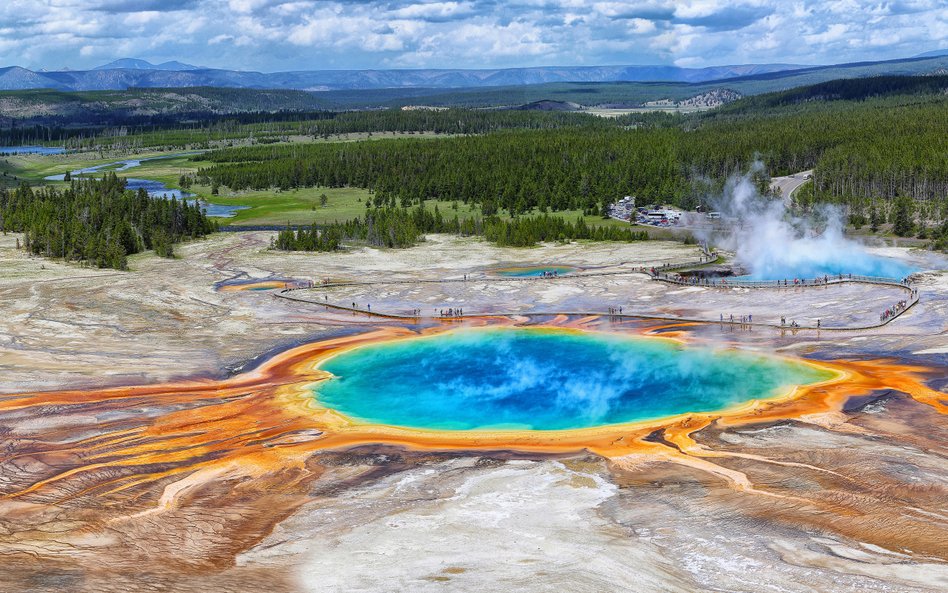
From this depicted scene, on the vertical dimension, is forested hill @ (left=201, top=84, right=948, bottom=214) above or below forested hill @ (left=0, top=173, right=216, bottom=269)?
above

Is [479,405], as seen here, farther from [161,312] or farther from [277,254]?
[277,254]

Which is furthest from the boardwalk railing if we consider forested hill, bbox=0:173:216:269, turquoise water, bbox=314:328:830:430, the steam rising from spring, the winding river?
the winding river

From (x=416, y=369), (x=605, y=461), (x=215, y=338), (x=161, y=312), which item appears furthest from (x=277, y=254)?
(x=605, y=461)

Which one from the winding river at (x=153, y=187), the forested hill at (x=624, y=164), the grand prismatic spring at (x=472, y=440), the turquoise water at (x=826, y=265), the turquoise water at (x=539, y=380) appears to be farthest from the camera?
the winding river at (x=153, y=187)

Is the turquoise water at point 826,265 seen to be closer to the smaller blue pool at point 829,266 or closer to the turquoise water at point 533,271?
the smaller blue pool at point 829,266

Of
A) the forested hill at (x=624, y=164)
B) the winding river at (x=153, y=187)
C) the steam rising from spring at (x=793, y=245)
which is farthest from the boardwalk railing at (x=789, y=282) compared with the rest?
the winding river at (x=153, y=187)

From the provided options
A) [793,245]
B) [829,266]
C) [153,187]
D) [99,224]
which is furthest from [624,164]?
[153,187]

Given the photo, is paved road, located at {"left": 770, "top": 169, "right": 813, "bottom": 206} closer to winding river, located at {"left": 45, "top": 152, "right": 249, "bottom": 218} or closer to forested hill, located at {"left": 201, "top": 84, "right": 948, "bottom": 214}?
forested hill, located at {"left": 201, "top": 84, "right": 948, "bottom": 214}
